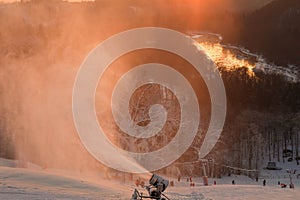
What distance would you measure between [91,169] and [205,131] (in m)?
44.9

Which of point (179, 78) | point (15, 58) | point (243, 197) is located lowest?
point (243, 197)

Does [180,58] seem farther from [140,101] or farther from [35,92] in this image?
[35,92]

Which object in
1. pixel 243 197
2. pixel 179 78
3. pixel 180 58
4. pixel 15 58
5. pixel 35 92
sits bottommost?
pixel 243 197

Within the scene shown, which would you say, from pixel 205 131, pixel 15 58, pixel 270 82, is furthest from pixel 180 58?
pixel 15 58

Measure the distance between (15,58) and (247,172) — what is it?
39.6 metres

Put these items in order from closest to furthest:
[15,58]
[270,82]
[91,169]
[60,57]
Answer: [91,169]
[15,58]
[60,57]
[270,82]

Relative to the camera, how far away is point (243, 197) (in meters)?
28.8

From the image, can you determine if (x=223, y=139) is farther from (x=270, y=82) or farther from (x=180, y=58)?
(x=180, y=58)

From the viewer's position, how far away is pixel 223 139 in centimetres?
8775

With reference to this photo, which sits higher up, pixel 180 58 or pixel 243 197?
pixel 180 58

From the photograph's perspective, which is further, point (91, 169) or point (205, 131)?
point (205, 131)

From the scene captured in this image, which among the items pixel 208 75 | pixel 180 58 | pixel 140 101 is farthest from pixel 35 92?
pixel 180 58

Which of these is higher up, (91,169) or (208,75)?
(208,75)

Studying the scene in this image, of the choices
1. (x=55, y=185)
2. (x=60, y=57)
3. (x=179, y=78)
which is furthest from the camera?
(x=179, y=78)
